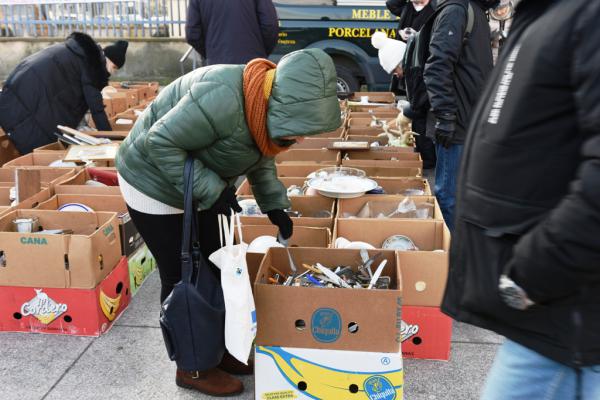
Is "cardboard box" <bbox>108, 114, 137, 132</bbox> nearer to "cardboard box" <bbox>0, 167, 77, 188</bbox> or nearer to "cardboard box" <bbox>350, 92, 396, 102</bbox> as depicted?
"cardboard box" <bbox>0, 167, 77, 188</bbox>

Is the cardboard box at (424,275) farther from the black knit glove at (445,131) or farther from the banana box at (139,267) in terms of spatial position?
the banana box at (139,267)

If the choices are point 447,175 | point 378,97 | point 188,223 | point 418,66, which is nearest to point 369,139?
point 418,66

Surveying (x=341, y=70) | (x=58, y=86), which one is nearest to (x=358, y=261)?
(x=58, y=86)

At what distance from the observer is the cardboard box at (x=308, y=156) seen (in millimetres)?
4379

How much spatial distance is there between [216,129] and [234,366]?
1.18m

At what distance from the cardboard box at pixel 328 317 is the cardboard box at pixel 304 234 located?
0.74 meters

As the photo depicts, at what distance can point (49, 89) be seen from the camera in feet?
14.9

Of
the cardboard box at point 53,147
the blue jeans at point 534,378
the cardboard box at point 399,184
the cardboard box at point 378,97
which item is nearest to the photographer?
the blue jeans at point 534,378

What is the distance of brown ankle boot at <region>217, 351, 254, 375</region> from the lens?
2627 millimetres

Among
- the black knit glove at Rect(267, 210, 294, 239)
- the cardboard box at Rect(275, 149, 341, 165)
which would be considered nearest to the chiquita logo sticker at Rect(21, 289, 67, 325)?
the black knit glove at Rect(267, 210, 294, 239)

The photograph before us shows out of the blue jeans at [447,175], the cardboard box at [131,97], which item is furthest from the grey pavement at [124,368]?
the cardboard box at [131,97]

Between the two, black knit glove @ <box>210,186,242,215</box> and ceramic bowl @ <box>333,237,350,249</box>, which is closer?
black knit glove @ <box>210,186,242,215</box>

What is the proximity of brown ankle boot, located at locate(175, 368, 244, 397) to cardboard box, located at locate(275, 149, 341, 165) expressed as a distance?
2.14 meters

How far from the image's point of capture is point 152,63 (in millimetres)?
11961
